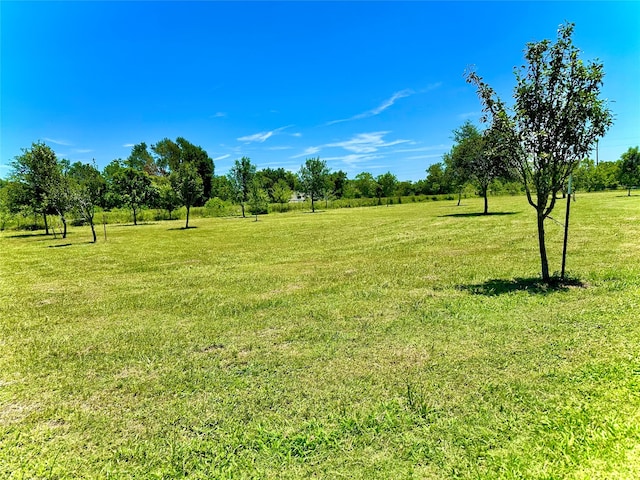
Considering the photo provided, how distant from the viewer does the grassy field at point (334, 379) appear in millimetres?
3053

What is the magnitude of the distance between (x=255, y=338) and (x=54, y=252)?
747 inches

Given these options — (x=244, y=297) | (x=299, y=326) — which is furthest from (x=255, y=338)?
(x=244, y=297)

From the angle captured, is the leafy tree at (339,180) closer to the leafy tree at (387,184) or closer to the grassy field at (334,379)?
the leafy tree at (387,184)

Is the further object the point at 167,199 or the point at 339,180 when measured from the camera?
the point at 339,180

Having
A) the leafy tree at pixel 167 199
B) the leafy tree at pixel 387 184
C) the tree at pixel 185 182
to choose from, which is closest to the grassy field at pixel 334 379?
the tree at pixel 185 182

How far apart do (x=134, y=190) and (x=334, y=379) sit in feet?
163

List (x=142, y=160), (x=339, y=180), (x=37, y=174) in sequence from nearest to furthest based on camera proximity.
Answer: (x=37, y=174)
(x=142, y=160)
(x=339, y=180)

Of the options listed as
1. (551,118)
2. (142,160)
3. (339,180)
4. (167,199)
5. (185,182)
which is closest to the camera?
(551,118)

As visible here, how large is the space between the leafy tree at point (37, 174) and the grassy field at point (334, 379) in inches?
707

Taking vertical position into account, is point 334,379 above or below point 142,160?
below

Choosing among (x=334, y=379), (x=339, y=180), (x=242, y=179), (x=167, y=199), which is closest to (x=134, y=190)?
(x=167, y=199)

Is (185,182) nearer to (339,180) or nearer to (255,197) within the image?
(255,197)

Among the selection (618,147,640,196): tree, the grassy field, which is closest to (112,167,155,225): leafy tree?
the grassy field

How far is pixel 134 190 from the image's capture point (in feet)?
151
